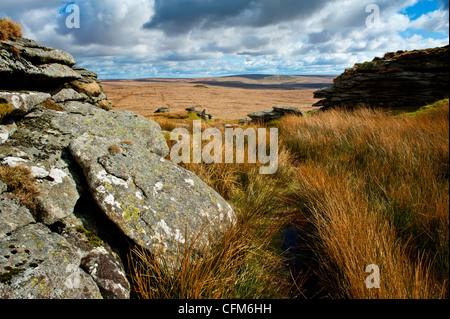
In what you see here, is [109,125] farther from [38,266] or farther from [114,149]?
[38,266]

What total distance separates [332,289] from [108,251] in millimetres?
2138

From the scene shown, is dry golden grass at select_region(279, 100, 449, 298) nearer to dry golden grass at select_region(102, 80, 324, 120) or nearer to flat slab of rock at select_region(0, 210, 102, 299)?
flat slab of rock at select_region(0, 210, 102, 299)

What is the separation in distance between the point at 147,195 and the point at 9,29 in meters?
3.29

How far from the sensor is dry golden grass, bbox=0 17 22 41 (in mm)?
3223

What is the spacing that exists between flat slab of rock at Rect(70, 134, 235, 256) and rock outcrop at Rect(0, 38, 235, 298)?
0.4 inches

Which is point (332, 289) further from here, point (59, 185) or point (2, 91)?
point (2, 91)

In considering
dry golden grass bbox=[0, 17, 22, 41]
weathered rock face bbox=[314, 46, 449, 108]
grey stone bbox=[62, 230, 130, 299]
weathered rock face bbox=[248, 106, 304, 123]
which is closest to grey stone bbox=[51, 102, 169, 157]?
dry golden grass bbox=[0, 17, 22, 41]

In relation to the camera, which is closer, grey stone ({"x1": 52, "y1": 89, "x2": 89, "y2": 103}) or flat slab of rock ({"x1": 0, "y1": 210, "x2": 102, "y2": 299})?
flat slab of rock ({"x1": 0, "y1": 210, "x2": 102, "y2": 299})

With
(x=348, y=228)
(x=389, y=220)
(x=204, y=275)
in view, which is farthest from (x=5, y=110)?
(x=389, y=220)

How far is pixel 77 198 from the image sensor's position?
2344 mm

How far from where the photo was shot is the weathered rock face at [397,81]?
999 cm

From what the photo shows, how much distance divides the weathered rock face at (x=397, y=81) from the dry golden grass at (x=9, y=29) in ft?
40.7
